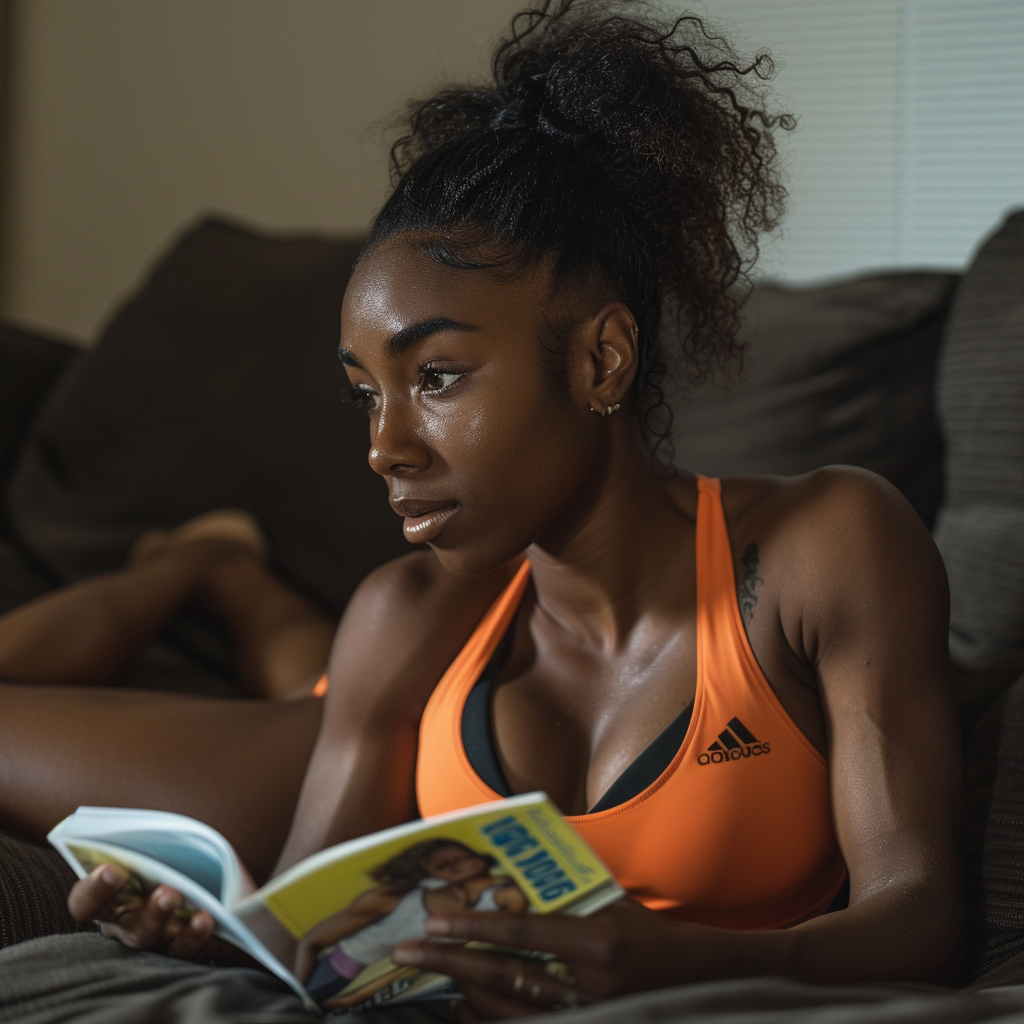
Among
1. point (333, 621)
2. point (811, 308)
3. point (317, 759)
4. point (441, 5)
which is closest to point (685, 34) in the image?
point (811, 308)

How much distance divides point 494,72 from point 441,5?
1.52 metres

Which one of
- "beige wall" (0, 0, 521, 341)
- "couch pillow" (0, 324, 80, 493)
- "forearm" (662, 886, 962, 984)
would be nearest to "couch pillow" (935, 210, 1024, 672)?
"forearm" (662, 886, 962, 984)

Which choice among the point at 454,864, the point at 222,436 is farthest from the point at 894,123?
the point at 454,864

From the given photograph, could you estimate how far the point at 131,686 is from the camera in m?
1.57

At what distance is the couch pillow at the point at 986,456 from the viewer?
3.92 ft

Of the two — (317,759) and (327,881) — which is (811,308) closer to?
(317,759)

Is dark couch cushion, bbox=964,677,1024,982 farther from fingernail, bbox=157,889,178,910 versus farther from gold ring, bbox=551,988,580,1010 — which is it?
fingernail, bbox=157,889,178,910

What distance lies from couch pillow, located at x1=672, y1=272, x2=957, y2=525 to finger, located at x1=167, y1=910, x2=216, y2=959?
893 mm

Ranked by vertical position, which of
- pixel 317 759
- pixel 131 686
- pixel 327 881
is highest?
pixel 327 881

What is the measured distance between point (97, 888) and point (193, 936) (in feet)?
0.27

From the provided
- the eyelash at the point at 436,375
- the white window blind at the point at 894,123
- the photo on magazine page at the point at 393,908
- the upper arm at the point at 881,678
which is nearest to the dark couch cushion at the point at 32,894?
the photo on magazine page at the point at 393,908

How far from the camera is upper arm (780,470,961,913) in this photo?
814 mm

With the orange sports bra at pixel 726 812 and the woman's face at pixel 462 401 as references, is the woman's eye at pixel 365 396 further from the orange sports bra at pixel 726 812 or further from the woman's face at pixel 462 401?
the orange sports bra at pixel 726 812

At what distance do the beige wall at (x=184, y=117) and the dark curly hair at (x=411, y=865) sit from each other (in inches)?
75.6
